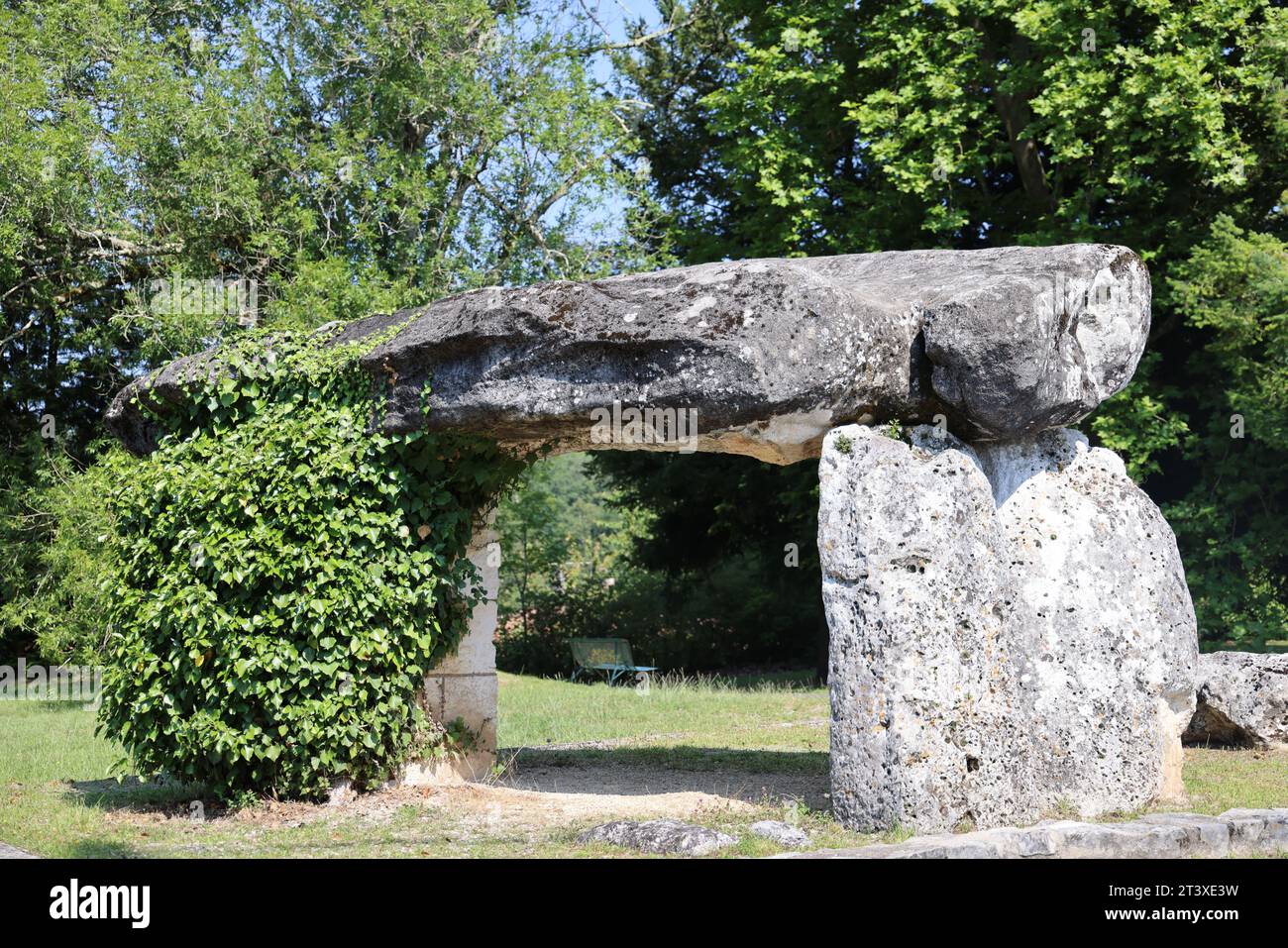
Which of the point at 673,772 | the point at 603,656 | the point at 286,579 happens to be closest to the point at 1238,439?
the point at 603,656

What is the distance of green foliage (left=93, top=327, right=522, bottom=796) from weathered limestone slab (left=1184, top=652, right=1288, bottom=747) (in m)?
7.16

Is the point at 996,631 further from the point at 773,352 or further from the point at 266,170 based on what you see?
the point at 266,170

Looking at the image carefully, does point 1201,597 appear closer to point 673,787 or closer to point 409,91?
point 673,787

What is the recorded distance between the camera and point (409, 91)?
21.2 m

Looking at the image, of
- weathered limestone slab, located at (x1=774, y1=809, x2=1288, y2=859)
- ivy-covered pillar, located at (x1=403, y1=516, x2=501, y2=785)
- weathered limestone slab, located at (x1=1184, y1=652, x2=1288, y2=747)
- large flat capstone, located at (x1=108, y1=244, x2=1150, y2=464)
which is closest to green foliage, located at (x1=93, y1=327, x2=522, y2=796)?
ivy-covered pillar, located at (x1=403, y1=516, x2=501, y2=785)

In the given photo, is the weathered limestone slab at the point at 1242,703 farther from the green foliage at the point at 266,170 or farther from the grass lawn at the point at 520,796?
the green foliage at the point at 266,170

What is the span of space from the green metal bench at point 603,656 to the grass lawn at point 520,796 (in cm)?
566

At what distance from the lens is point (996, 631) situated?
26.2ft

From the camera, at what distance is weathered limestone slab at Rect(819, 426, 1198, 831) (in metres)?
7.63

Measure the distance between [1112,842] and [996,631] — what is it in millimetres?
1549

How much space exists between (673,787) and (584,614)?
15.1 meters

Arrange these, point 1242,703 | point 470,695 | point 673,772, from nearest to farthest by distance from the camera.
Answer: point 470,695
point 673,772
point 1242,703

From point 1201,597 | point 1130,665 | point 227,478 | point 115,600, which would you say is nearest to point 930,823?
point 1130,665

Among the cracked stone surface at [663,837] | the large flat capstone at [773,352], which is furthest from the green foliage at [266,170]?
the cracked stone surface at [663,837]
